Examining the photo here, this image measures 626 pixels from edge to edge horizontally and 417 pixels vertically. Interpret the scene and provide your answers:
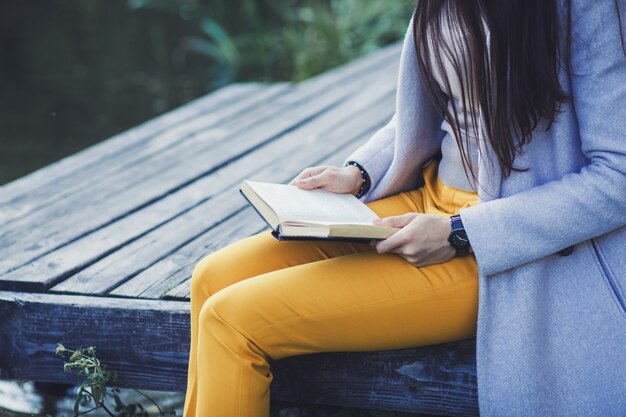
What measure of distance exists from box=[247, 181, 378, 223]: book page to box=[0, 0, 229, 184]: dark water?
11.4 ft

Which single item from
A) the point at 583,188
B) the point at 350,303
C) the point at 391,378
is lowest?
the point at 391,378

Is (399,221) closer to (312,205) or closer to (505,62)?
(312,205)

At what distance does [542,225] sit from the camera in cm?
156

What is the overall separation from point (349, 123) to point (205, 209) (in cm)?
134

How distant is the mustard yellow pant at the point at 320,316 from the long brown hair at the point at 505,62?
249 mm

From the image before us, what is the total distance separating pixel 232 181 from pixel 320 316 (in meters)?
1.78

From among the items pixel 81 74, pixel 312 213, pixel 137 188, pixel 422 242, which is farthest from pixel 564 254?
pixel 81 74

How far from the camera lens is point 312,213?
5.41 feet

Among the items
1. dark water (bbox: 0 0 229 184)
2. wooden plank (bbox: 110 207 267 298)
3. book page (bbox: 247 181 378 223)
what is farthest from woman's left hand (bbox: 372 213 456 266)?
dark water (bbox: 0 0 229 184)

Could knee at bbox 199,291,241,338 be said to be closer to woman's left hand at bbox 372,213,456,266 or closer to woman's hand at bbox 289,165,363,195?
woman's left hand at bbox 372,213,456,266

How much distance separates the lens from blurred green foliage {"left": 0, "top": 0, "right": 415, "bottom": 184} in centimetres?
621

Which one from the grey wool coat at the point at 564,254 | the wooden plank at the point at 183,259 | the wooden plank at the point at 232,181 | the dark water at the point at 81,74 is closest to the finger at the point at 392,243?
the grey wool coat at the point at 564,254

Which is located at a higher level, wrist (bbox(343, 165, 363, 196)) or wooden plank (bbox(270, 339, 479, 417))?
wrist (bbox(343, 165, 363, 196))

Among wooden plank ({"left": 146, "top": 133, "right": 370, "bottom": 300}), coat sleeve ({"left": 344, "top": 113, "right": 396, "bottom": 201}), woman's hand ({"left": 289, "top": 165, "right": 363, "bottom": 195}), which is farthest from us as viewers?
wooden plank ({"left": 146, "top": 133, "right": 370, "bottom": 300})
